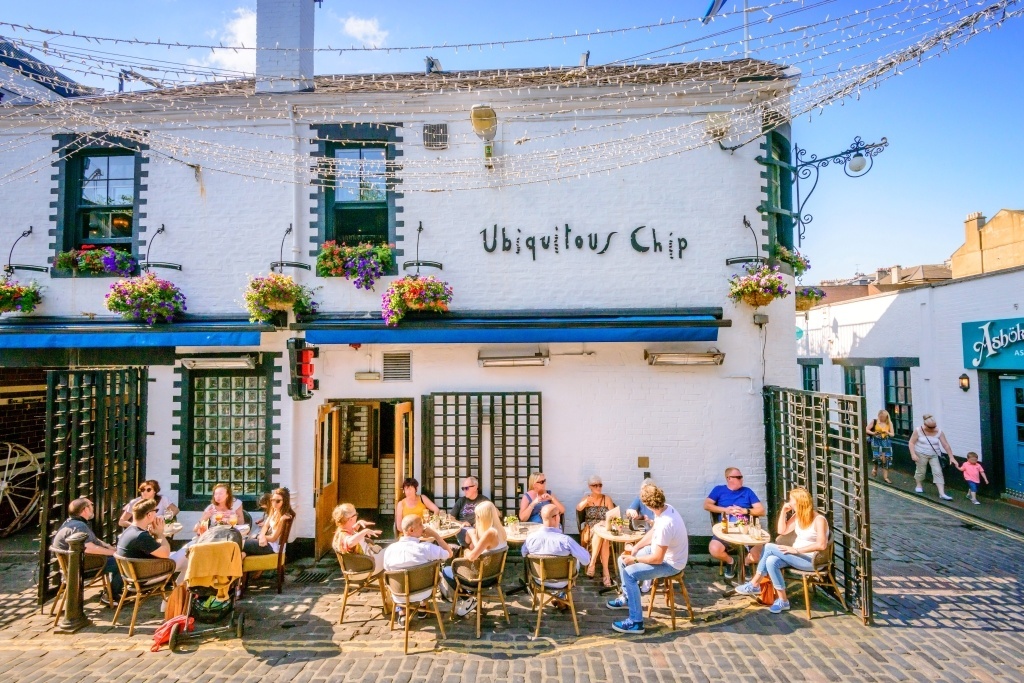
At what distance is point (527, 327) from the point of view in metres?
7.89

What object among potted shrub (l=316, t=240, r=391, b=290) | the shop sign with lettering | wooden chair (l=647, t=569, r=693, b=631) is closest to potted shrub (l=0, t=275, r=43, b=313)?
potted shrub (l=316, t=240, r=391, b=290)

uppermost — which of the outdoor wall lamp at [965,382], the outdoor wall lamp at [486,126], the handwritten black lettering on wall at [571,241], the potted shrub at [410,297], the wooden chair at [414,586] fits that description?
the outdoor wall lamp at [486,126]

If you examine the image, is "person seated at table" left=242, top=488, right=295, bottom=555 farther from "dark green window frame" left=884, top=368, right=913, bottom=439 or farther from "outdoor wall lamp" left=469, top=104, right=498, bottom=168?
"dark green window frame" left=884, top=368, right=913, bottom=439

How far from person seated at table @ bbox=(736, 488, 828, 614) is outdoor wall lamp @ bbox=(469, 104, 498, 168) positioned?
615 cm

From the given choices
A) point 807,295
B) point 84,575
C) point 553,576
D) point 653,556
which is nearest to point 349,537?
point 553,576

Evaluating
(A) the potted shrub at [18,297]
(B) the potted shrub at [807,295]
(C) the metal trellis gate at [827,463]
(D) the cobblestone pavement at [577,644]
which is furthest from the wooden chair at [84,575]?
(B) the potted shrub at [807,295]

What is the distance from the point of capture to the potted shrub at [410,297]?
7.73 m

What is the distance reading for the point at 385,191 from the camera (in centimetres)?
846

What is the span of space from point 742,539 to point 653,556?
4.38 ft

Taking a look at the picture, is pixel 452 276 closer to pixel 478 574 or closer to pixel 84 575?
pixel 478 574

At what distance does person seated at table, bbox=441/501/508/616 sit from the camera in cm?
583

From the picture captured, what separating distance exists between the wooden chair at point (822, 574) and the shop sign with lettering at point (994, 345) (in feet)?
23.9

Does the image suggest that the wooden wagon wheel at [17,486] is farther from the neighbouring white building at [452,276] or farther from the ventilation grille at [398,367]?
the ventilation grille at [398,367]

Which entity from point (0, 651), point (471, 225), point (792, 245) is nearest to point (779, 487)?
point (792, 245)
